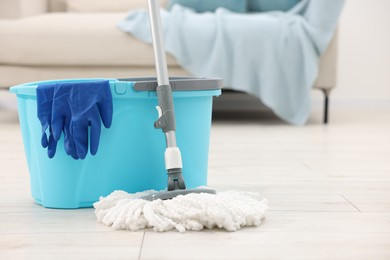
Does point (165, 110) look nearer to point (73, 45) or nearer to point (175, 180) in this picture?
point (175, 180)

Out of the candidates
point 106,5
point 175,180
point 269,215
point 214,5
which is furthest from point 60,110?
point 106,5

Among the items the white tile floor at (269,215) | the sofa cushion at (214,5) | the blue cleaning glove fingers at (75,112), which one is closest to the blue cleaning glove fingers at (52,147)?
the blue cleaning glove fingers at (75,112)

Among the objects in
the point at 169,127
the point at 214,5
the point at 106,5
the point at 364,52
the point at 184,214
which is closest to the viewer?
the point at 184,214

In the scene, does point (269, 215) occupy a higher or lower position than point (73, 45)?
lower

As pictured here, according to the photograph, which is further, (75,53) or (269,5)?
(269,5)

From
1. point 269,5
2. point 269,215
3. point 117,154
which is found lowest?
point 269,215

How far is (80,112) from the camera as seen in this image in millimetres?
1105

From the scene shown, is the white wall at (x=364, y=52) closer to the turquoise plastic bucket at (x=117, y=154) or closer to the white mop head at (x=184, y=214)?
the turquoise plastic bucket at (x=117, y=154)

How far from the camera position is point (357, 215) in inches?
44.3

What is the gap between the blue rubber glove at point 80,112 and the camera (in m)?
1.10

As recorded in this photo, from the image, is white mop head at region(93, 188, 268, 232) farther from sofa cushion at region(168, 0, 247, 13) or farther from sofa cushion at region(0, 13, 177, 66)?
sofa cushion at region(168, 0, 247, 13)

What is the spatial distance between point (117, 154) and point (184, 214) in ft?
0.75

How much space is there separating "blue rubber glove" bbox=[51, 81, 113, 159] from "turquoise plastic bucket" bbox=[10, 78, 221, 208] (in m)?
0.03

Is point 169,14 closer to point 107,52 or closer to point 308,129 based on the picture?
point 107,52
